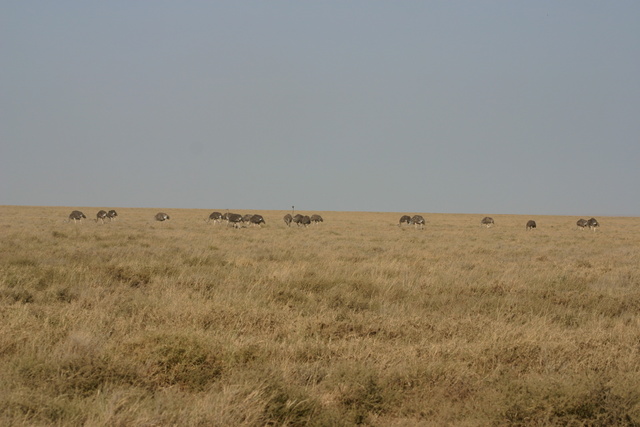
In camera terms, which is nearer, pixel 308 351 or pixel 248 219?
pixel 308 351

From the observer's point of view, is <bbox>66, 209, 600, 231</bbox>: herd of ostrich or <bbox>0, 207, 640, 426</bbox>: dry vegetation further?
<bbox>66, 209, 600, 231</bbox>: herd of ostrich

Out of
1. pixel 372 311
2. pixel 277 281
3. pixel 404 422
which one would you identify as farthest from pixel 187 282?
pixel 404 422

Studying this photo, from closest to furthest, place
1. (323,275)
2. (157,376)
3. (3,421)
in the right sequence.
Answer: (3,421), (157,376), (323,275)

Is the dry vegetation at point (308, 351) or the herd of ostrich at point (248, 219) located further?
the herd of ostrich at point (248, 219)

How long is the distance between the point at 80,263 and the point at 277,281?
478 cm

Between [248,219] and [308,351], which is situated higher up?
[248,219]

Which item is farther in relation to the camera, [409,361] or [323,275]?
[323,275]

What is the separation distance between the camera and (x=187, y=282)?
33.7 feet

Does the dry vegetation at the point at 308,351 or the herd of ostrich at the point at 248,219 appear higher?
the herd of ostrich at the point at 248,219

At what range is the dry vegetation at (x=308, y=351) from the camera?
443 centimetres

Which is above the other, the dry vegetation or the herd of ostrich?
the herd of ostrich

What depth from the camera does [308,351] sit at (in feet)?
19.6

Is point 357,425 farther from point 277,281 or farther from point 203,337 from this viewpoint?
point 277,281

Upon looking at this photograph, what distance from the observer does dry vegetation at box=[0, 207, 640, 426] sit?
14.5 ft
